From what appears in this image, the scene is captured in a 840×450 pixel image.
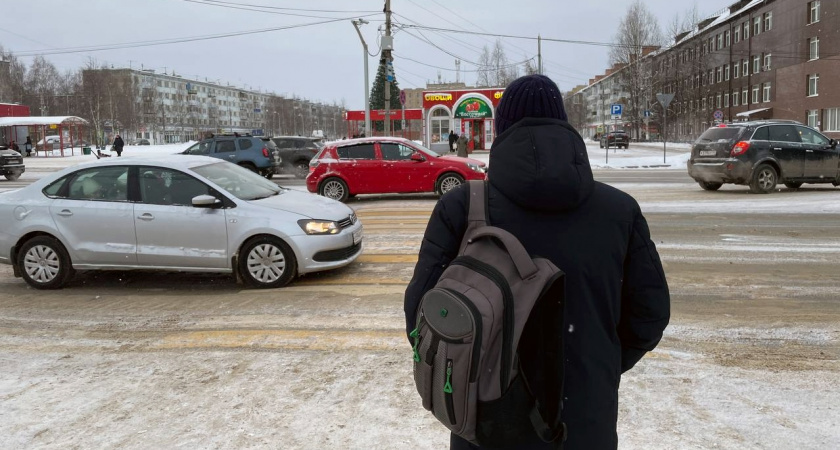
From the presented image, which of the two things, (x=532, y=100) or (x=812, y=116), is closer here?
(x=532, y=100)

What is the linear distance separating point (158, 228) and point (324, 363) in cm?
352

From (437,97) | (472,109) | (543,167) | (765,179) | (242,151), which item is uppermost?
(437,97)

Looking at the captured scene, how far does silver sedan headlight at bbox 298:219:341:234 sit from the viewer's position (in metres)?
7.51

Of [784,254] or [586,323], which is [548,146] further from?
[784,254]

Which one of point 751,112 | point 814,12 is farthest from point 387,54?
point 751,112

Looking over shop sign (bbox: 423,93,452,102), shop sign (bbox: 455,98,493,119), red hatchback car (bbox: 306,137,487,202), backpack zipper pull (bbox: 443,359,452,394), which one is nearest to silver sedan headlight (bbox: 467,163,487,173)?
red hatchback car (bbox: 306,137,487,202)

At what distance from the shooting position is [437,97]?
43.7m

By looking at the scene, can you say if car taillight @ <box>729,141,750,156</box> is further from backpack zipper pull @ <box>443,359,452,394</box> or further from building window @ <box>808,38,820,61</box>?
building window @ <box>808,38,820,61</box>

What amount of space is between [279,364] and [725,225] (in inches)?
350

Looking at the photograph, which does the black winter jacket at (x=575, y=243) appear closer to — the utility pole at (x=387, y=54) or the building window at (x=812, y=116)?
the utility pole at (x=387, y=54)

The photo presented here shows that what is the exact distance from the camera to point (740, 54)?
218 feet

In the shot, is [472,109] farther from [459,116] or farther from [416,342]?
[416,342]

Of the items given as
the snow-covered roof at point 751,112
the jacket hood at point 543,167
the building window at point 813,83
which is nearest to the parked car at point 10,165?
the jacket hood at point 543,167

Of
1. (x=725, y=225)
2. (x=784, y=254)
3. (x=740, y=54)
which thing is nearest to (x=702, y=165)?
(x=725, y=225)
